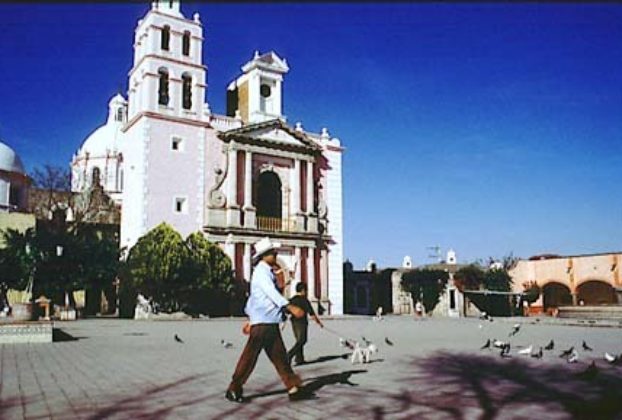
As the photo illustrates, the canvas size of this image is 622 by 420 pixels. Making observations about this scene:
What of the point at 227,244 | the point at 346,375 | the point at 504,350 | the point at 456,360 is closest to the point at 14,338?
the point at 346,375

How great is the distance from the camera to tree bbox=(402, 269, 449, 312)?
40969 mm

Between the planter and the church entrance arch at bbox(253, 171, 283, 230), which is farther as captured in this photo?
the church entrance arch at bbox(253, 171, 283, 230)

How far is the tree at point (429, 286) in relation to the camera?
134ft

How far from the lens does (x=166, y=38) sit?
109 ft

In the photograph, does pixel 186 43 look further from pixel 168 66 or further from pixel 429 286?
pixel 429 286

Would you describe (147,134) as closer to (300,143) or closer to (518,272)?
(300,143)

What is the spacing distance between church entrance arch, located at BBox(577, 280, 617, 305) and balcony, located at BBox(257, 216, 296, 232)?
21.2 meters

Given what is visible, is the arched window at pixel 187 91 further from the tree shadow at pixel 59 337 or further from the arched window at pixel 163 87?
the tree shadow at pixel 59 337

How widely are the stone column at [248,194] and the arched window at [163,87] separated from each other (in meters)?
5.01

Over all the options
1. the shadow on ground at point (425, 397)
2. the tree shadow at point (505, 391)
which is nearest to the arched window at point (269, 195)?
the tree shadow at point (505, 391)

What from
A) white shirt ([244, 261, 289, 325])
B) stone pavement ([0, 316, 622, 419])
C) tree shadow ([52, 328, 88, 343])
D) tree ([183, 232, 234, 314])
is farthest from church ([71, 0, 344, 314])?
white shirt ([244, 261, 289, 325])

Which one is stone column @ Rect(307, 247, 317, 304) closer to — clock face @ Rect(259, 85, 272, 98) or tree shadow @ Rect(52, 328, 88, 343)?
clock face @ Rect(259, 85, 272, 98)

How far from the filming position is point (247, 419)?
529 cm

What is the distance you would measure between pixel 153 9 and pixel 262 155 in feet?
30.6
